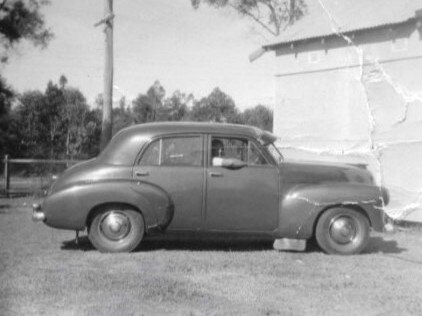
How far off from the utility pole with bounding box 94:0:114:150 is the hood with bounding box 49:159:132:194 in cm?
678

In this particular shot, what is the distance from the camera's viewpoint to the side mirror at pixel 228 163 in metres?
6.72

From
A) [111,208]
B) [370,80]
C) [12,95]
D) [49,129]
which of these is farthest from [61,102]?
[111,208]

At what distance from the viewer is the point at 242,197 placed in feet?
22.1

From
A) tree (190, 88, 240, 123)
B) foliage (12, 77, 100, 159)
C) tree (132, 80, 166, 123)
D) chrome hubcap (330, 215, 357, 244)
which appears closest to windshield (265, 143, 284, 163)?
chrome hubcap (330, 215, 357, 244)

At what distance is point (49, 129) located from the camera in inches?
1759

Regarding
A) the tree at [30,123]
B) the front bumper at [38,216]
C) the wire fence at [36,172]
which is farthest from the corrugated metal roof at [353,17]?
the tree at [30,123]

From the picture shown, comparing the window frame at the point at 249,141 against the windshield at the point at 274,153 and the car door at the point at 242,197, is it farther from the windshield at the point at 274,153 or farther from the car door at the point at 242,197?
the windshield at the point at 274,153

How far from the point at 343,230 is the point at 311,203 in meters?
0.55

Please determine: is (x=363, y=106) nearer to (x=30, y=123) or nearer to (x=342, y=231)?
(x=342, y=231)

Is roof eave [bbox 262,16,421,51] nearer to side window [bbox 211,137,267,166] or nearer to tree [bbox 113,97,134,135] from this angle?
side window [bbox 211,137,267,166]

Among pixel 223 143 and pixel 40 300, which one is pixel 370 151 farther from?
pixel 40 300

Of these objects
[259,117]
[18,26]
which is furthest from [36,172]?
[259,117]

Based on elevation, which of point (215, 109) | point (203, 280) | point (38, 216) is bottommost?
point (203, 280)

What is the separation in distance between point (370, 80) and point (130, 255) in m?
8.02
